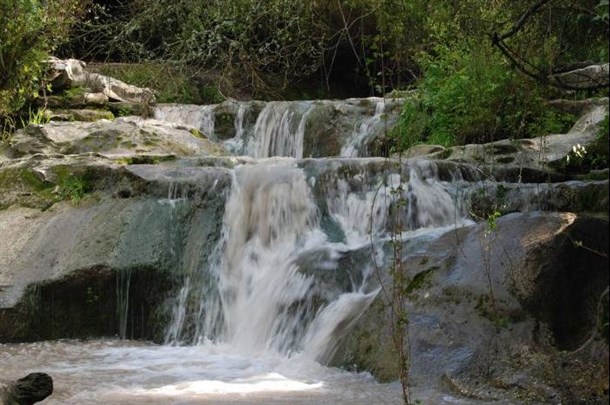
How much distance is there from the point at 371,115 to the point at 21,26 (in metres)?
5.01

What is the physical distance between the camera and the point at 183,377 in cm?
624

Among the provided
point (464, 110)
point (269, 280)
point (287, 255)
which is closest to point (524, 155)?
point (464, 110)

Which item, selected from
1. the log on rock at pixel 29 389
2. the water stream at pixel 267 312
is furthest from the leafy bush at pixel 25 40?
the log on rock at pixel 29 389

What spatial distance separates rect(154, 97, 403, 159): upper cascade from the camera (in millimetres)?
12656

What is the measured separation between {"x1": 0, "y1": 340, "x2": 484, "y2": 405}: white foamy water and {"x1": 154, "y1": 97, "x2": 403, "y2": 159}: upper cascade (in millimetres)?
5393

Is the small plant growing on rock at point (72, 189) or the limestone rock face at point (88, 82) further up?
the limestone rock face at point (88, 82)

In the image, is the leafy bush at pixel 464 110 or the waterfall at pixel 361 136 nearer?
the leafy bush at pixel 464 110

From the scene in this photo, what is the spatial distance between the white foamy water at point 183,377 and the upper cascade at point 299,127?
539 cm

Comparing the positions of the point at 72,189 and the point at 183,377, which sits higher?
the point at 72,189

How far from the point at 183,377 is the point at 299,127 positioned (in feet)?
23.0

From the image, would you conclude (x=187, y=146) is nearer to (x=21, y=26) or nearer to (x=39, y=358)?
(x=21, y=26)

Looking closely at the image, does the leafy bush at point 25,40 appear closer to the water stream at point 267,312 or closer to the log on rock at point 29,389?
the water stream at point 267,312

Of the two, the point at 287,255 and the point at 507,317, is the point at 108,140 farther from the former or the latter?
the point at 507,317

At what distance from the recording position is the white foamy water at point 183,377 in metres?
5.38
